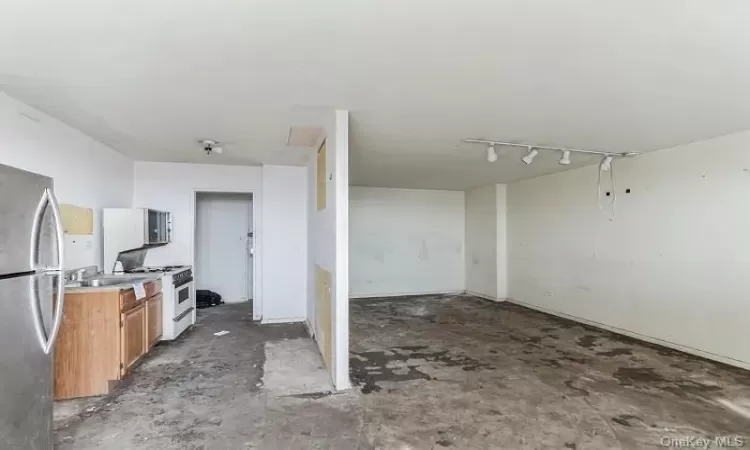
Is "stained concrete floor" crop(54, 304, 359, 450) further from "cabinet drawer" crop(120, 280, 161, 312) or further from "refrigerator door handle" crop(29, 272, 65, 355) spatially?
"refrigerator door handle" crop(29, 272, 65, 355)

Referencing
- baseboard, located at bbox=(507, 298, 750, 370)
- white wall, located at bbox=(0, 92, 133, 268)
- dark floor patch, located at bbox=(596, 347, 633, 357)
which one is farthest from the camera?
dark floor patch, located at bbox=(596, 347, 633, 357)

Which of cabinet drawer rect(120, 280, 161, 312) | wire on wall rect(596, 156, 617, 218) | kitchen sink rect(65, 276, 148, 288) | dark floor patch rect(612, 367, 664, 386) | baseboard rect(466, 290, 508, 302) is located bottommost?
baseboard rect(466, 290, 508, 302)

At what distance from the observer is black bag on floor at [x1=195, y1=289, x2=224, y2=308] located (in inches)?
279

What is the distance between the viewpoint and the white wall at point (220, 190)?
5.82 meters

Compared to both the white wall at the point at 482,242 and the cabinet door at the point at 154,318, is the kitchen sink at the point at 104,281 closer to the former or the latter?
the cabinet door at the point at 154,318

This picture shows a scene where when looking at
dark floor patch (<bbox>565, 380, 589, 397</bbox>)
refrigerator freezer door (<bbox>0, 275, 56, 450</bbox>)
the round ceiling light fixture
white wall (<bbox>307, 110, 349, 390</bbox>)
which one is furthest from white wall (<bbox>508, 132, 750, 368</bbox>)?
refrigerator freezer door (<bbox>0, 275, 56, 450</bbox>)

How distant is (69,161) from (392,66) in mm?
3451

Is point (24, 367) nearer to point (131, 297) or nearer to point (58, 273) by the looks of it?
point (58, 273)

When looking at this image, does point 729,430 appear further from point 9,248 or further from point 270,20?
point 9,248

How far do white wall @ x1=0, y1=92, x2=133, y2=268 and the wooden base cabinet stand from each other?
89cm

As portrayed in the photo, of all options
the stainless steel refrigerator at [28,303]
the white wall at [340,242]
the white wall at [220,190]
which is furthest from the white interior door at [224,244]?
the stainless steel refrigerator at [28,303]

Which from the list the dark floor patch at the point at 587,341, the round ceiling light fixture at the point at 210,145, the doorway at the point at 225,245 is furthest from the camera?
the doorway at the point at 225,245

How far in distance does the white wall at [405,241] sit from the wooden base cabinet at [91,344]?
516 centimetres

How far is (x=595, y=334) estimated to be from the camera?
207 inches
